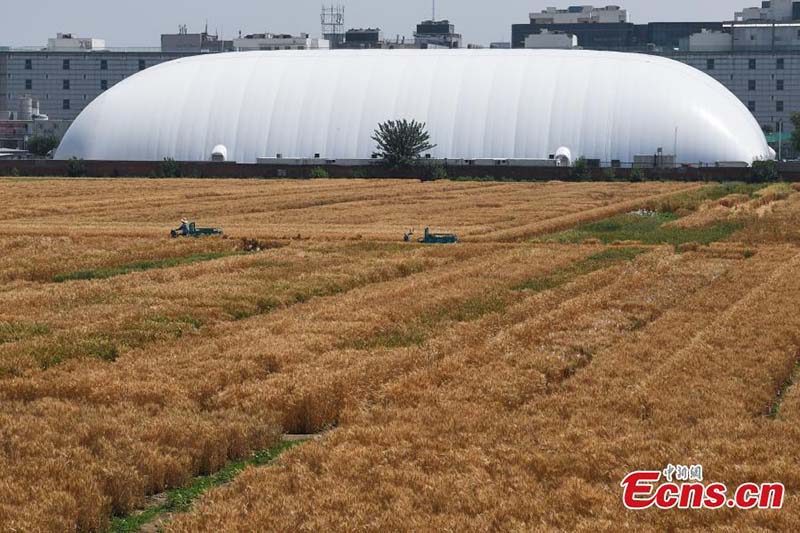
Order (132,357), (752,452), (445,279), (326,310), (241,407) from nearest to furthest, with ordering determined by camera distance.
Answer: (752,452) < (241,407) < (132,357) < (326,310) < (445,279)

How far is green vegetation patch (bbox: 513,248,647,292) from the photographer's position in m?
28.5

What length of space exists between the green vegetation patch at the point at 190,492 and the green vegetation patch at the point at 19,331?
23.0ft

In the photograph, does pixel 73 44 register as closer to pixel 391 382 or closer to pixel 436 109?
pixel 436 109

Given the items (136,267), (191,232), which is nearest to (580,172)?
(191,232)

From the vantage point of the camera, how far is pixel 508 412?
15.9 m

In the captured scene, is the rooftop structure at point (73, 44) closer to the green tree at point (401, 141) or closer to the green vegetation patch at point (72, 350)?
the green tree at point (401, 141)

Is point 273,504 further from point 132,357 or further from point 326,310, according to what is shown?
point 326,310

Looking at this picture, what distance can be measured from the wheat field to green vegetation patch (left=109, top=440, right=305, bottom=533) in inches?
4.5

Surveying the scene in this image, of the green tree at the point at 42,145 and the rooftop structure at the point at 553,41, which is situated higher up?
the rooftop structure at the point at 553,41

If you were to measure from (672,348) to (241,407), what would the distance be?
699cm

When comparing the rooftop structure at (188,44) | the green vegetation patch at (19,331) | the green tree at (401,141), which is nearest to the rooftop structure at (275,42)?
the rooftop structure at (188,44)

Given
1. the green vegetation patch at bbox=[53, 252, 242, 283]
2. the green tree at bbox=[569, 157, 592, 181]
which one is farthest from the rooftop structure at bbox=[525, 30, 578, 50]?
the green vegetation patch at bbox=[53, 252, 242, 283]

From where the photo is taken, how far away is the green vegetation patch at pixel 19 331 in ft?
66.6

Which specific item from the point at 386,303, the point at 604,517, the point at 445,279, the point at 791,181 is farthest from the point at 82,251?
the point at 791,181
